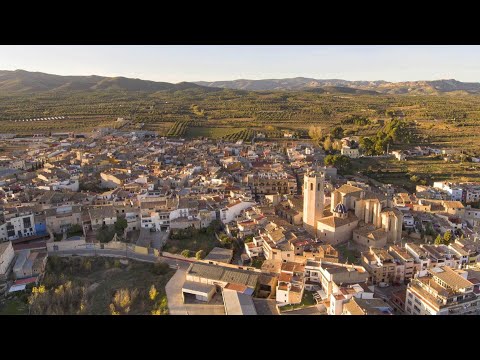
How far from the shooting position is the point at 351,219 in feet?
22.1

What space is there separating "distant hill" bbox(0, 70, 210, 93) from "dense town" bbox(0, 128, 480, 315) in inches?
1148

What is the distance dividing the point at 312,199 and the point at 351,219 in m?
0.75

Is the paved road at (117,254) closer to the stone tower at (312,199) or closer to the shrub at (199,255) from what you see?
the shrub at (199,255)

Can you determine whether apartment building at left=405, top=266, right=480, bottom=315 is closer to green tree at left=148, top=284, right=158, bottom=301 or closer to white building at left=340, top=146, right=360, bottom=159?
green tree at left=148, top=284, right=158, bottom=301

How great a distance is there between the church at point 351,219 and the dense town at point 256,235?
2 cm

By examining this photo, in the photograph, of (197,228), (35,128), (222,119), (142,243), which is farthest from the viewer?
(222,119)

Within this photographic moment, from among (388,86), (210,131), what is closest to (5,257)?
(210,131)

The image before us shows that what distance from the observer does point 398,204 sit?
811 centimetres

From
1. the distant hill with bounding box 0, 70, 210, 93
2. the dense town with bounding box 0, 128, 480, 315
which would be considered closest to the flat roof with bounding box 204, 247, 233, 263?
the dense town with bounding box 0, 128, 480, 315

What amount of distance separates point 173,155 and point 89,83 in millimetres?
32184

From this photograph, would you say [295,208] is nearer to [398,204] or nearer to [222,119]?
[398,204]

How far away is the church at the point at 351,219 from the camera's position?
6430 mm
